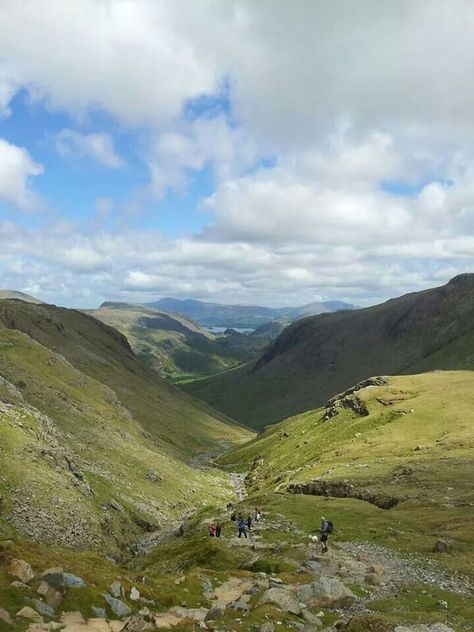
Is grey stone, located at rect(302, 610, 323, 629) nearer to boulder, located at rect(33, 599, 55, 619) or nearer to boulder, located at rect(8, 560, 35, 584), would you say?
boulder, located at rect(33, 599, 55, 619)

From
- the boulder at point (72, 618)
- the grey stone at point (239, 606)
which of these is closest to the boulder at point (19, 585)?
the boulder at point (72, 618)

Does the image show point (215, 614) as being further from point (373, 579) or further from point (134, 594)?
point (373, 579)

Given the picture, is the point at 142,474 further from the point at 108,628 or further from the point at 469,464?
the point at 108,628

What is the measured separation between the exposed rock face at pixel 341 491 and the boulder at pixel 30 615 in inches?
2557

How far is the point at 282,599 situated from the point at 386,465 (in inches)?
2761

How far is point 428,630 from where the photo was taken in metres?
31.6

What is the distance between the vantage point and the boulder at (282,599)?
117 feet

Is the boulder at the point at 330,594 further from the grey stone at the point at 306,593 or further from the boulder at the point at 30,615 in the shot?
the boulder at the point at 30,615

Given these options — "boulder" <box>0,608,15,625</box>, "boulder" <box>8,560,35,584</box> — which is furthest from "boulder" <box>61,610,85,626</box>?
"boulder" <box>8,560,35,584</box>

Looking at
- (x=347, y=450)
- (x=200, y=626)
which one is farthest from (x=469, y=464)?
(x=200, y=626)

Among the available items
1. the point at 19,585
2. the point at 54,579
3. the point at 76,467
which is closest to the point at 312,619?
the point at 54,579

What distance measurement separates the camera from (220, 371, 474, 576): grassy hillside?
64562mm

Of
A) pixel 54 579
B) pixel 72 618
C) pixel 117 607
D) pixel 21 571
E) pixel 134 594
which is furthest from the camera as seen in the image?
pixel 134 594

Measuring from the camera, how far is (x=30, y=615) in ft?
86.5
